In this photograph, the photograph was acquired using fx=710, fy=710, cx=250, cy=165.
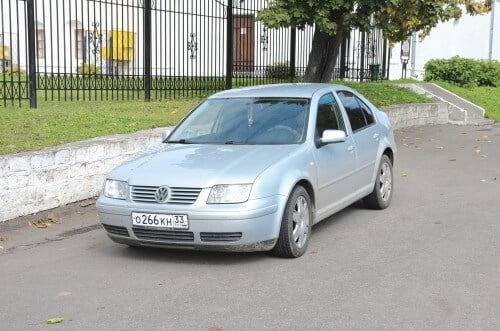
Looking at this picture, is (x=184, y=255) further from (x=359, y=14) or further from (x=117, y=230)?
(x=359, y=14)

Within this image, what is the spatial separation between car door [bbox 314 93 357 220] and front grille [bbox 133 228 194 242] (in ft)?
4.83

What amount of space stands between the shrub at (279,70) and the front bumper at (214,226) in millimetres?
12546

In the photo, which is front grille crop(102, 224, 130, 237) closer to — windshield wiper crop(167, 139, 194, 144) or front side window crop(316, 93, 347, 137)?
windshield wiper crop(167, 139, 194, 144)

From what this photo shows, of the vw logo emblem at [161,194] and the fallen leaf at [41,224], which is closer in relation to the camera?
the vw logo emblem at [161,194]

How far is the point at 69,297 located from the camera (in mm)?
5426

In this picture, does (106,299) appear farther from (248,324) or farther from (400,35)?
(400,35)

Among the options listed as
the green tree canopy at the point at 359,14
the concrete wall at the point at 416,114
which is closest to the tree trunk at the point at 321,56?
the green tree canopy at the point at 359,14

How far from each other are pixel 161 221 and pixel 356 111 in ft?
10.7

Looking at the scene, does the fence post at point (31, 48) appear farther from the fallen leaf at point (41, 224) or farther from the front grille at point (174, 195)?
the front grille at point (174, 195)

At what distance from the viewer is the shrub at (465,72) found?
24.0 m

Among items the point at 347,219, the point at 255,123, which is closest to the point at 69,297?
the point at 255,123

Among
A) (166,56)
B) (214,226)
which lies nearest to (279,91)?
(214,226)

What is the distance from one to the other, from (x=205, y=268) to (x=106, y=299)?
1.08 metres

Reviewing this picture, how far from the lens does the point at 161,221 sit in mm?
6094
